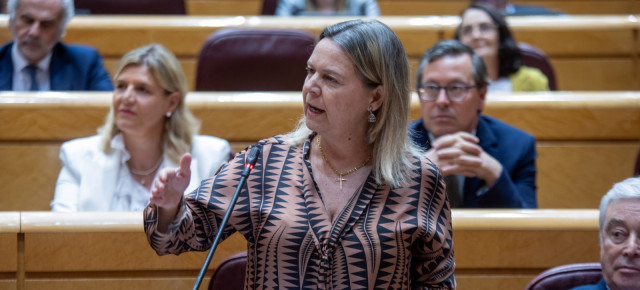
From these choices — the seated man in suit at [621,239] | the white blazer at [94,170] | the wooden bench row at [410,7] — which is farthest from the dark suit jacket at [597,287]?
the wooden bench row at [410,7]

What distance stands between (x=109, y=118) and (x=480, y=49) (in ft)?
1.89

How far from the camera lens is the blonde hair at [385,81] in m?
0.55

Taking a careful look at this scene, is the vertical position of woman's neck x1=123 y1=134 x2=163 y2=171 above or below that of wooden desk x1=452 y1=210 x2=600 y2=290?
below

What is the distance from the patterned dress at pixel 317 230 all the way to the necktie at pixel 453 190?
35cm

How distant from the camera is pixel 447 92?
0.96 metres

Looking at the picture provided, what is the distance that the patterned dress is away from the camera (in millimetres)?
534

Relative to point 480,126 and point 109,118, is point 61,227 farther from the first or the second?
point 480,126

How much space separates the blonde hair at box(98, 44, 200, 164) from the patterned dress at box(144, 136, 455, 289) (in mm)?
436

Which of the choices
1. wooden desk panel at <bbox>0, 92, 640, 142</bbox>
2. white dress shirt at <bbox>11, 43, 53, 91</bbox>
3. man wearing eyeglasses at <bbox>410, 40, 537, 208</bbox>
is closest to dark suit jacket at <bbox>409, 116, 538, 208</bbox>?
man wearing eyeglasses at <bbox>410, 40, 537, 208</bbox>

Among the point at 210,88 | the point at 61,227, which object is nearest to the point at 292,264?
the point at 61,227

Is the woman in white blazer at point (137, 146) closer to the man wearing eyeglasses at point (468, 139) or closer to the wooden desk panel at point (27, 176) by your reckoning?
the wooden desk panel at point (27, 176)

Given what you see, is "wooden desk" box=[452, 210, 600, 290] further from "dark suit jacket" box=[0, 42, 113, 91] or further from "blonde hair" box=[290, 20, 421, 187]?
"dark suit jacket" box=[0, 42, 113, 91]

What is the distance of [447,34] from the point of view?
4.52 feet

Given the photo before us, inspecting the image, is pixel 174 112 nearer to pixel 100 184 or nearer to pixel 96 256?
pixel 100 184
